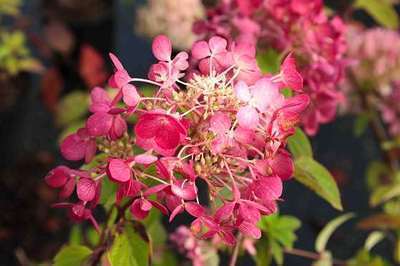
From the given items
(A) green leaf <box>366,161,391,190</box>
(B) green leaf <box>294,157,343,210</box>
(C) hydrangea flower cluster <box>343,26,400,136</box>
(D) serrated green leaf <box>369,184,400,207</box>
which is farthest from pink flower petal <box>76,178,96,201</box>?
(A) green leaf <box>366,161,391,190</box>

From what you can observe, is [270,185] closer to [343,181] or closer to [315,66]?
[315,66]

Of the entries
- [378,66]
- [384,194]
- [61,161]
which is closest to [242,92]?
[384,194]

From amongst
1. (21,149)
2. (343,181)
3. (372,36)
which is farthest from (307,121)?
(21,149)

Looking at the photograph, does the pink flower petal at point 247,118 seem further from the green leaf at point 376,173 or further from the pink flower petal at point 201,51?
the green leaf at point 376,173

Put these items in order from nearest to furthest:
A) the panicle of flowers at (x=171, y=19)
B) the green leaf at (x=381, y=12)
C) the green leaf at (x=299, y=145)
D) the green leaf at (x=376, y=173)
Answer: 1. the green leaf at (x=299, y=145)
2. the green leaf at (x=381, y=12)
3. the green leaf at (x=376, y=173)
4. the panicle of flowers at (x=171, y=19)

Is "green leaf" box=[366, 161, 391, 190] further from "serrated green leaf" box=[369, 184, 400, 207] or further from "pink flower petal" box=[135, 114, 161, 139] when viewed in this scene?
"pink flower petal" box=[135, 114, 161, 139]

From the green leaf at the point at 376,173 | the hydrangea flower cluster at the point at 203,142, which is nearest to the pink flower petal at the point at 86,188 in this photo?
the hydrangea flower cluster at the point at 203,142

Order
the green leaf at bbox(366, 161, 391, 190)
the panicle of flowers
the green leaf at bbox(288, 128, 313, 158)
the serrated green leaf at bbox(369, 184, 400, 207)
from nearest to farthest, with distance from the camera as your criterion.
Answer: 1. the green leaf at bbox(288, 128, 313, 158)
2. the serrated green leaf at bbox(369, 184, 400, 207)
3. the green leaf at bbox(366, 161, 391, 190)
4. the panicle of flowers
